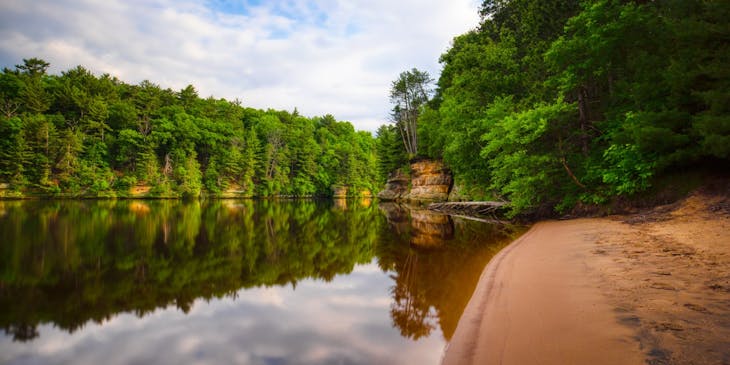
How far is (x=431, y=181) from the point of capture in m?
36.7

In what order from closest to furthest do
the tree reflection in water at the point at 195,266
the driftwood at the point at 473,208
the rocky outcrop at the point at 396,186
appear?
the tree reflection in water at the point at 195,266 < the driftwood at the point at 473,208 < the rocky outcrop at the point at 396,186

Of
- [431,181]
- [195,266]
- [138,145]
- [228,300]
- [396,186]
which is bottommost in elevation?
[228,300]

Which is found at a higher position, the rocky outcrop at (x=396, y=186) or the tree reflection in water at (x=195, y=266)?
the rocky outcrop at (x=396, y=186)

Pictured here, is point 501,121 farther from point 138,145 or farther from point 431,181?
point 138,145

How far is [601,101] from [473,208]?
10114 mm

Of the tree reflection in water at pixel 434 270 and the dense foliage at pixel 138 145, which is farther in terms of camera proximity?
the dense foliage at pixel 138 145

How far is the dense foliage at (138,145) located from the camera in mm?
37469

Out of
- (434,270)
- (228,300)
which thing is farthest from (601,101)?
(228,300)

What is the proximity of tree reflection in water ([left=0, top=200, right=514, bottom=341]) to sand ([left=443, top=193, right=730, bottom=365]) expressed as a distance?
0.87m

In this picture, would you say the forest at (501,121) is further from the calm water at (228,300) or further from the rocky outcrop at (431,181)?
the calm water at (228,300)

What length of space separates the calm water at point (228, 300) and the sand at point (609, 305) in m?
0.75

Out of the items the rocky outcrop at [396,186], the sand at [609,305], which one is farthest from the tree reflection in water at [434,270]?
the rocky outcrop at [396,186]

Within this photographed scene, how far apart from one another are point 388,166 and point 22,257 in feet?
141

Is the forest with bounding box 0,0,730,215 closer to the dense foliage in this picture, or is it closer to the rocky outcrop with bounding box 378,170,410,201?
the dense foliage
